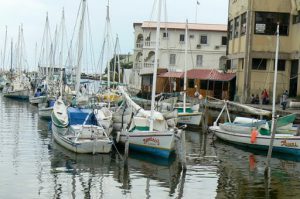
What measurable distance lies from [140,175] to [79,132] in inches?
248

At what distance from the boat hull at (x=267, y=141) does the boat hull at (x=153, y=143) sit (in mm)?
6770

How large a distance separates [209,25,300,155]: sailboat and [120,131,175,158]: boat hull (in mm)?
6747

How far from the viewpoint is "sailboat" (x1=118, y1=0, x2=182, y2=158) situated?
94.3 feet

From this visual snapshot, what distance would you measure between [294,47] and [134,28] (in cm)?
4624

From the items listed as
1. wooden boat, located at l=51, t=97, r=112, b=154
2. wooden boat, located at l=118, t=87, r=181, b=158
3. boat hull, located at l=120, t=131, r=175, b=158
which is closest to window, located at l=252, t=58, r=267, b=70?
wooden boat, located at l=118, t=87, r=181, b=158

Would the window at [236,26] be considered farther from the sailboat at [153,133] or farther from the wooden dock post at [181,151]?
the wooden dock post at [181,151]

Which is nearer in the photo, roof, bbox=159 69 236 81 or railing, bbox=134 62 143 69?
roof, bbox=159 69 236 81

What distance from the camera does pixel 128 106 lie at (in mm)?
37250

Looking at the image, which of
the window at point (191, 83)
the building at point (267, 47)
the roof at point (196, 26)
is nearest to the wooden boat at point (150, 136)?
the building at point (267, 47)

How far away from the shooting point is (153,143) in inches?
1156

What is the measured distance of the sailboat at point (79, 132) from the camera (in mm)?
29406

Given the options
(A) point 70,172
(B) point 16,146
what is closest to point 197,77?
(B) point 16,146

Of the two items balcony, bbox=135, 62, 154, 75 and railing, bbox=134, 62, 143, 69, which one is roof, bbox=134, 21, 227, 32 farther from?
railing, bbox=134, 62, 143, 69

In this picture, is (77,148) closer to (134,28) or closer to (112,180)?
(112,180)
